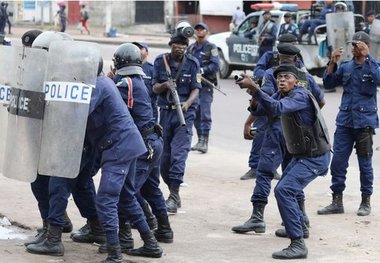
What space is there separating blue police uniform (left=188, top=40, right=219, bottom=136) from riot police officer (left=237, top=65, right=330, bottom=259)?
5.58 m

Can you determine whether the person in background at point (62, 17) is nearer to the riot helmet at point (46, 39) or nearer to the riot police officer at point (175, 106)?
the riot police officer at point (175, 106)

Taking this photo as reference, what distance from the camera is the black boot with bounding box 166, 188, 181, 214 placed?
31.1 ft

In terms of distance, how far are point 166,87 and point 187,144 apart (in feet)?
2.09

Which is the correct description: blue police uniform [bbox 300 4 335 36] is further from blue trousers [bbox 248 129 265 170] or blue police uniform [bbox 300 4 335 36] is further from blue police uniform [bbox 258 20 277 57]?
blue trousers [bbox 248 129 265 170]

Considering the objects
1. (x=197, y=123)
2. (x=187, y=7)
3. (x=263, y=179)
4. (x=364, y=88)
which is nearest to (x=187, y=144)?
(x=263, y=179)

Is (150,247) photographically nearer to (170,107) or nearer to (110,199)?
(110,199)

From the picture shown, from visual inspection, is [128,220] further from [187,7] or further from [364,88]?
[187,7]

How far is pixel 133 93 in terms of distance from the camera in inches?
310

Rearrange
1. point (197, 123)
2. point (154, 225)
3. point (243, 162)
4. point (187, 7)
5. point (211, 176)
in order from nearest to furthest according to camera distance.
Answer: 1. point (154, 225)
2. point (211, 176)
3. point (243, 162)
4. point (197, 123)
5. point (187, 7)

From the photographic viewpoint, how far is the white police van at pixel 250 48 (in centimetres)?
2231

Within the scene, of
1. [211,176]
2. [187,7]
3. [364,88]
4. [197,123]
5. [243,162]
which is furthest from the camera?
[187,7]

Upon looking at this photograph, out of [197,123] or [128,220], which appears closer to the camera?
[128,220]

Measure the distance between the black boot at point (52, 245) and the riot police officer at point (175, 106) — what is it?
2.01m

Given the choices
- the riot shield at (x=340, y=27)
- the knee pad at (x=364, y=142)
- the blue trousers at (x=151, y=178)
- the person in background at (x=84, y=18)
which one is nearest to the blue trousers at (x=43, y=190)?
the blue trousers at (x=151, y=178)
